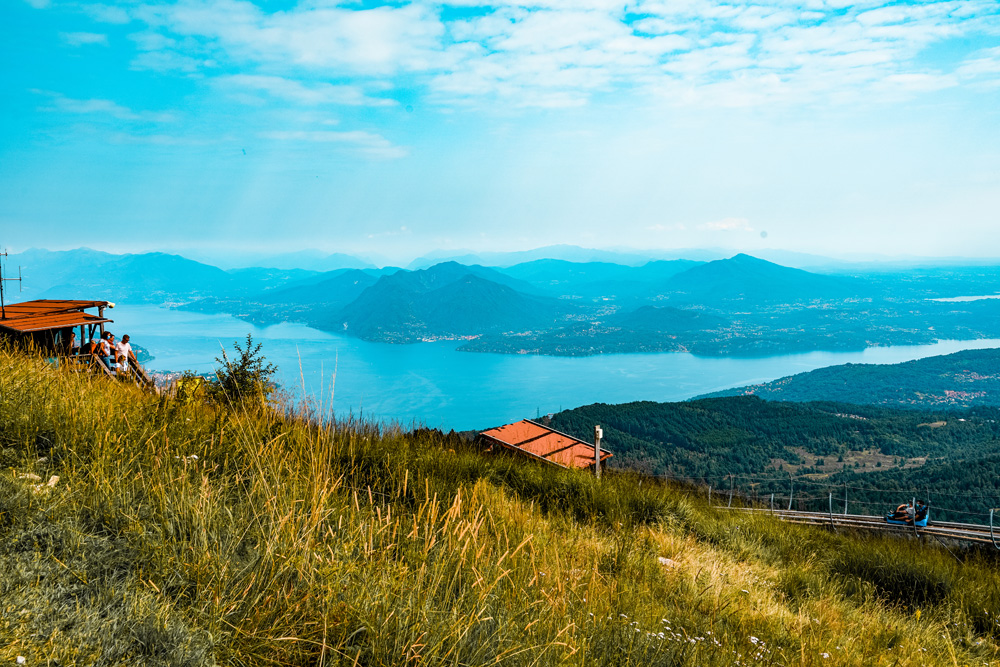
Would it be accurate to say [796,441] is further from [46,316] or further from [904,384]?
[46,316]

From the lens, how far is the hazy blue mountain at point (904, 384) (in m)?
152

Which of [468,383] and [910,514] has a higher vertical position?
[910,514]

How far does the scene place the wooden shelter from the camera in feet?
27.3

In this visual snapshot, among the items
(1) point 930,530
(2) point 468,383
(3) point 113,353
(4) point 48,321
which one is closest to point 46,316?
(4) point 48,321

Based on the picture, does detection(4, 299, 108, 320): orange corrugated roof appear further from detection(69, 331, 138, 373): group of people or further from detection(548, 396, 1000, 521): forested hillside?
detection(548, 396, 1000, 521): forested hillside

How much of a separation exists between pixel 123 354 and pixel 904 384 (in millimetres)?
197302

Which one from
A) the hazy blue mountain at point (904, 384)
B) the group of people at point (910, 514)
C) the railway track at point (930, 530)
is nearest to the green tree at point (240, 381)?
the railway track at point (930, 530)

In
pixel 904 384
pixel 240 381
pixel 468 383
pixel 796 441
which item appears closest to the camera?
pixel 240 381

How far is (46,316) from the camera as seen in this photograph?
9.67 m

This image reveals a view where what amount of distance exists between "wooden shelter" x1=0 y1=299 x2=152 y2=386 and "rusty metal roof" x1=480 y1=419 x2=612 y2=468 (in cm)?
855

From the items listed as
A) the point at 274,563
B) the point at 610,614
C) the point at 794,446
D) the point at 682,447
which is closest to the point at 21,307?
the point at 274,563

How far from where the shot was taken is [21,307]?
34.8 feet

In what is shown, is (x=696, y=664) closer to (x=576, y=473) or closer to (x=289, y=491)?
(x=289, y=491)

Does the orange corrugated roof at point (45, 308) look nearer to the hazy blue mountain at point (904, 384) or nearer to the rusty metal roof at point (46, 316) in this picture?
the rusty metal roof at point (46, 316)
